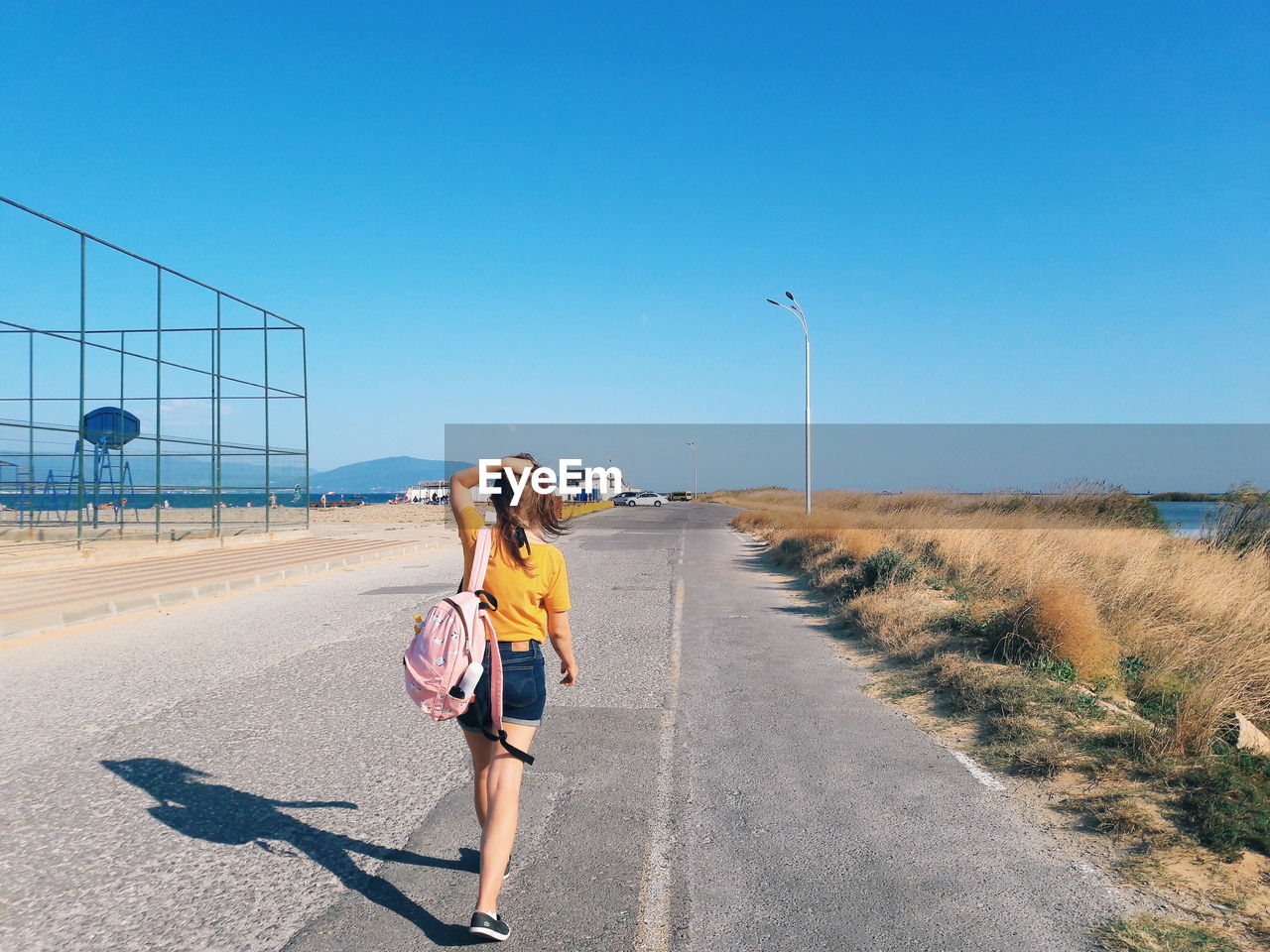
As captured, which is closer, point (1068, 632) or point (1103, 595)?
point (1068, 632)

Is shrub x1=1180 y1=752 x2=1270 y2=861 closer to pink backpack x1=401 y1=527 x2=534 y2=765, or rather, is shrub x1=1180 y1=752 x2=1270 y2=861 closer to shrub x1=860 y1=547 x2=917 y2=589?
pink backpack x1=401 y1=527 x2=534 y2=765

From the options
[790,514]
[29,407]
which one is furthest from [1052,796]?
[790,514]

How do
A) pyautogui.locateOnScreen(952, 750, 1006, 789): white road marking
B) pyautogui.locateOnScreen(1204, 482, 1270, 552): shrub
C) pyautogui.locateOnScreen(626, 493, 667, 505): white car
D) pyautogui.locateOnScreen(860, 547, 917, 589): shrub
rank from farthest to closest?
pyautogui.locateOnScreen(626, 493, 667, 505): white car → pyautogui.locateOnScreen(1204, 482, 1270, 552): shrub → pyautogui.locateOnScreen(860, 547, 917, 589): shrub → pyautogui.locateOnScreen(952, 750, 1006, 789): white road marking

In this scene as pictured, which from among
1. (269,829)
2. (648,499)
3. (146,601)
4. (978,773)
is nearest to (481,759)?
(269,829)

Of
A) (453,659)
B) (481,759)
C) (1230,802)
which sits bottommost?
(1230,802)

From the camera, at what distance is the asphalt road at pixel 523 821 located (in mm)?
3602

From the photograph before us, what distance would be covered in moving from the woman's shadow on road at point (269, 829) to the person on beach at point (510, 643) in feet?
1.35

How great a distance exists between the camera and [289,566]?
18016 millimetres

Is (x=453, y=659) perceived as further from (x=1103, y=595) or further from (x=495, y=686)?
(x=1103, y=595)

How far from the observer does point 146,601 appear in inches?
504

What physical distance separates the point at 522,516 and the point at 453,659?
650 millimetres

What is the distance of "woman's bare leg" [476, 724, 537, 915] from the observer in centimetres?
345

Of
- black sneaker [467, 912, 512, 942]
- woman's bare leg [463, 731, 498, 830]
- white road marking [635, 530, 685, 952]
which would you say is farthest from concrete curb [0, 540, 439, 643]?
black sneaker [467, 912, 512, 942]

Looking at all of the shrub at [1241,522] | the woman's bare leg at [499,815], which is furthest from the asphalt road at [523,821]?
the shrub at [1241,522]
